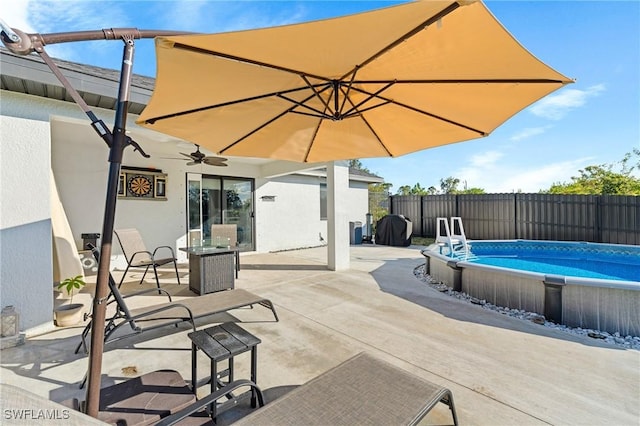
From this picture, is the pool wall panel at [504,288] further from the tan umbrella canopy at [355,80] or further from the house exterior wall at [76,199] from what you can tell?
the house exterior wall at [76,199]

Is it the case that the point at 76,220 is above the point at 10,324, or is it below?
above

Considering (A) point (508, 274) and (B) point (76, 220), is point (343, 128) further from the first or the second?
(B) point (76, 220)

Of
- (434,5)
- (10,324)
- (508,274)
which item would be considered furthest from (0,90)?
(508,274)

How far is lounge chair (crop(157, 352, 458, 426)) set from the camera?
1417 mm

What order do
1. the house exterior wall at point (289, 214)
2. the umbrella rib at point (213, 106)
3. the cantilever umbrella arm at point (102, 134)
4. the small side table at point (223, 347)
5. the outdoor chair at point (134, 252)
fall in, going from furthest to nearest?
the house exterior wall at point (289, 214), the outdoor chair at point (134, 252), the umbrella rib at point (213, 106), the small side table at point (223, 347), the cantilever umbrella arm at point (102, 134)

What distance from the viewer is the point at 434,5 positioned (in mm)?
1330

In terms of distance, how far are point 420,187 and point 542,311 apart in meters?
31.1

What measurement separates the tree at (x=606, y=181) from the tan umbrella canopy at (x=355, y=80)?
19752mm

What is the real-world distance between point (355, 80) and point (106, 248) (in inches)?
82.4

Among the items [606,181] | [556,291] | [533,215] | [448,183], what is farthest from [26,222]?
[448,183]

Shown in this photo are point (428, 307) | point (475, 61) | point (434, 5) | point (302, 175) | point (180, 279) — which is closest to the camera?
point (434, 5)

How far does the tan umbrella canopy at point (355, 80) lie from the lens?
153cm

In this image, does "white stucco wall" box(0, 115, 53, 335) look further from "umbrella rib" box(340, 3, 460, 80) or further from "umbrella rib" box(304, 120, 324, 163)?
"umbrella rib" box(340, 3, 460, 80)

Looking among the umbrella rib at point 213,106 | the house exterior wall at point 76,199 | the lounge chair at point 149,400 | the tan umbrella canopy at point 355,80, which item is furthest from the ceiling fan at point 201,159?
the lounge chair at point 149,400
